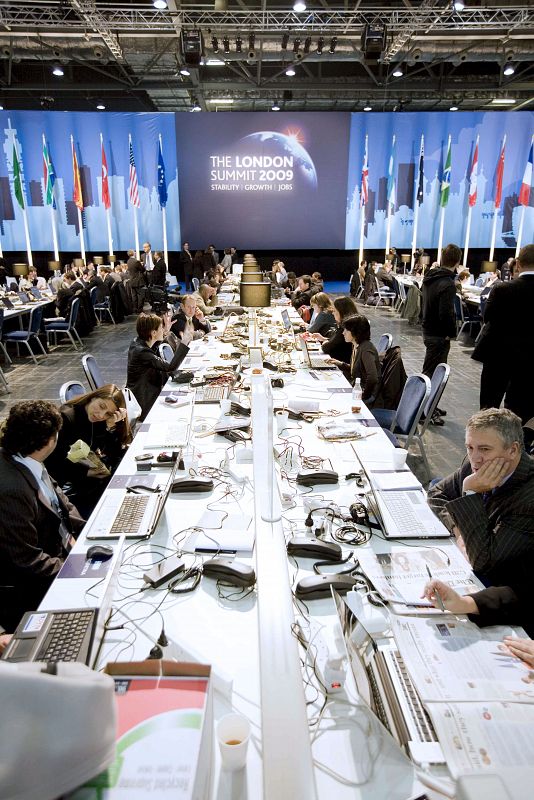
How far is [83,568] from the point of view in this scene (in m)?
1.98

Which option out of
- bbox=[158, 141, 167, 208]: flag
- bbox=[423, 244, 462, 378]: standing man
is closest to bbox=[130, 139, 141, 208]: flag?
bbox=[158, 141, 167, 208]: flag

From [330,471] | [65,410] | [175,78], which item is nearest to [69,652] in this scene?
[330,471]

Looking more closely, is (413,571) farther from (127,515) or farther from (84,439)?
(84,439)

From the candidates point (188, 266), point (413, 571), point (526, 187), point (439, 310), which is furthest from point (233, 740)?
point (526, 187)

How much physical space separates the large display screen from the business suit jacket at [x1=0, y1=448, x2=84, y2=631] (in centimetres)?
1457

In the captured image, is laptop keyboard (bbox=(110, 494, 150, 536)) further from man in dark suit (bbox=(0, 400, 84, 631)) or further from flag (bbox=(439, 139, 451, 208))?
flag (bbox=(439, 139, 451, 208))

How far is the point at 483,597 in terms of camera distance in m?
1.67

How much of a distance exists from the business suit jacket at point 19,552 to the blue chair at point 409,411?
2.57m

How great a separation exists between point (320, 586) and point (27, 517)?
1.12m

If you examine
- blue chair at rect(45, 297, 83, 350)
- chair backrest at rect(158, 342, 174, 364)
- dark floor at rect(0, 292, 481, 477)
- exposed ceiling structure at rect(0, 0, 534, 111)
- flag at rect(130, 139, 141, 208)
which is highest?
exposed ceiling structure at rect(0, 0, 534, 111)

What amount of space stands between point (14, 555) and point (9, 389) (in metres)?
5.18

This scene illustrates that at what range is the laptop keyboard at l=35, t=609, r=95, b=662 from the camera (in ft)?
4.82

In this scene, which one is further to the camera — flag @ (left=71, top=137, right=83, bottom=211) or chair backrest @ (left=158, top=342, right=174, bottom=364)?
flag @ (left=71, top=137, right=83, bottom=211)

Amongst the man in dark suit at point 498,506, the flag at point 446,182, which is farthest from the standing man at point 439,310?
the flag at point 446,182
